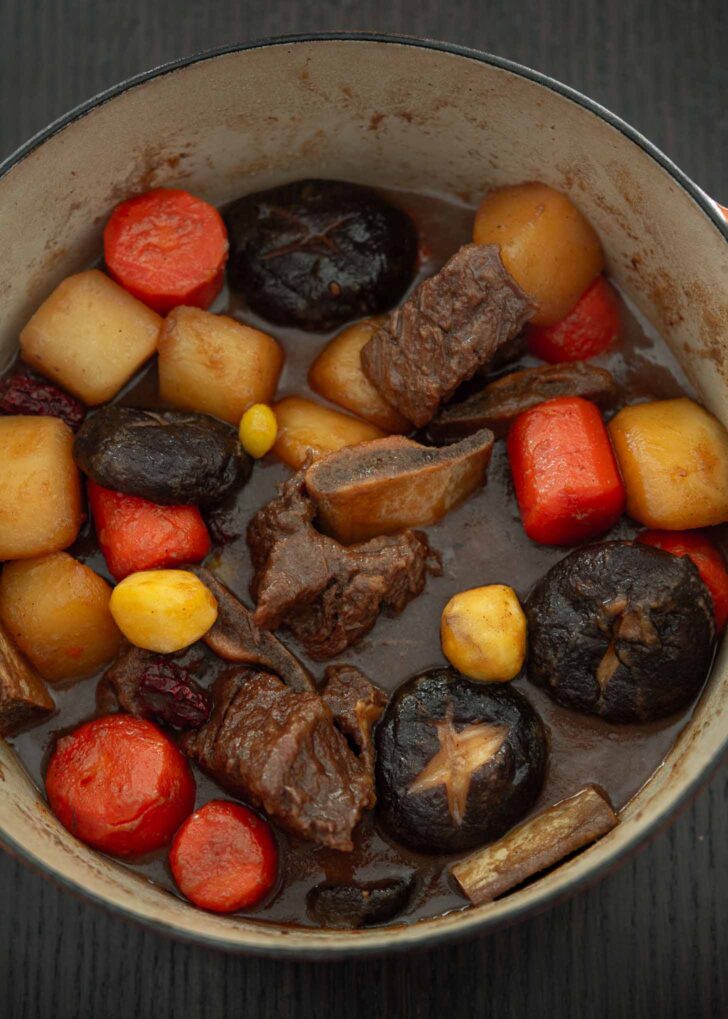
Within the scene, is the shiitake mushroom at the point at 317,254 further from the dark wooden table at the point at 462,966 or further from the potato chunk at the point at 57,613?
the dark wooden table at the point at 462,966

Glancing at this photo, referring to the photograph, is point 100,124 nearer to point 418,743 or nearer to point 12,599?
point 12,599

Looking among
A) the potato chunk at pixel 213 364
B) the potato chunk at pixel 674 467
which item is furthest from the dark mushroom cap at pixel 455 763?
the potato chunk at pixel 213 364

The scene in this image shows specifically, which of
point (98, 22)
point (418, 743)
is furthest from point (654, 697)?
point (98, 22)

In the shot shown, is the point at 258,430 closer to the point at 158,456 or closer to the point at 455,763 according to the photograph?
the point at 158,456

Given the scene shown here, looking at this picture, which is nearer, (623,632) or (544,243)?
(623,632)

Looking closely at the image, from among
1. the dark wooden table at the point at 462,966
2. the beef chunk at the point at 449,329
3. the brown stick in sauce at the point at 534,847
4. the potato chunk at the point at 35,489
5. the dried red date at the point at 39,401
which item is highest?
the beef chunk at the point at 449,329

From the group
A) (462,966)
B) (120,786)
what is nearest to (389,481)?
(120,786)
